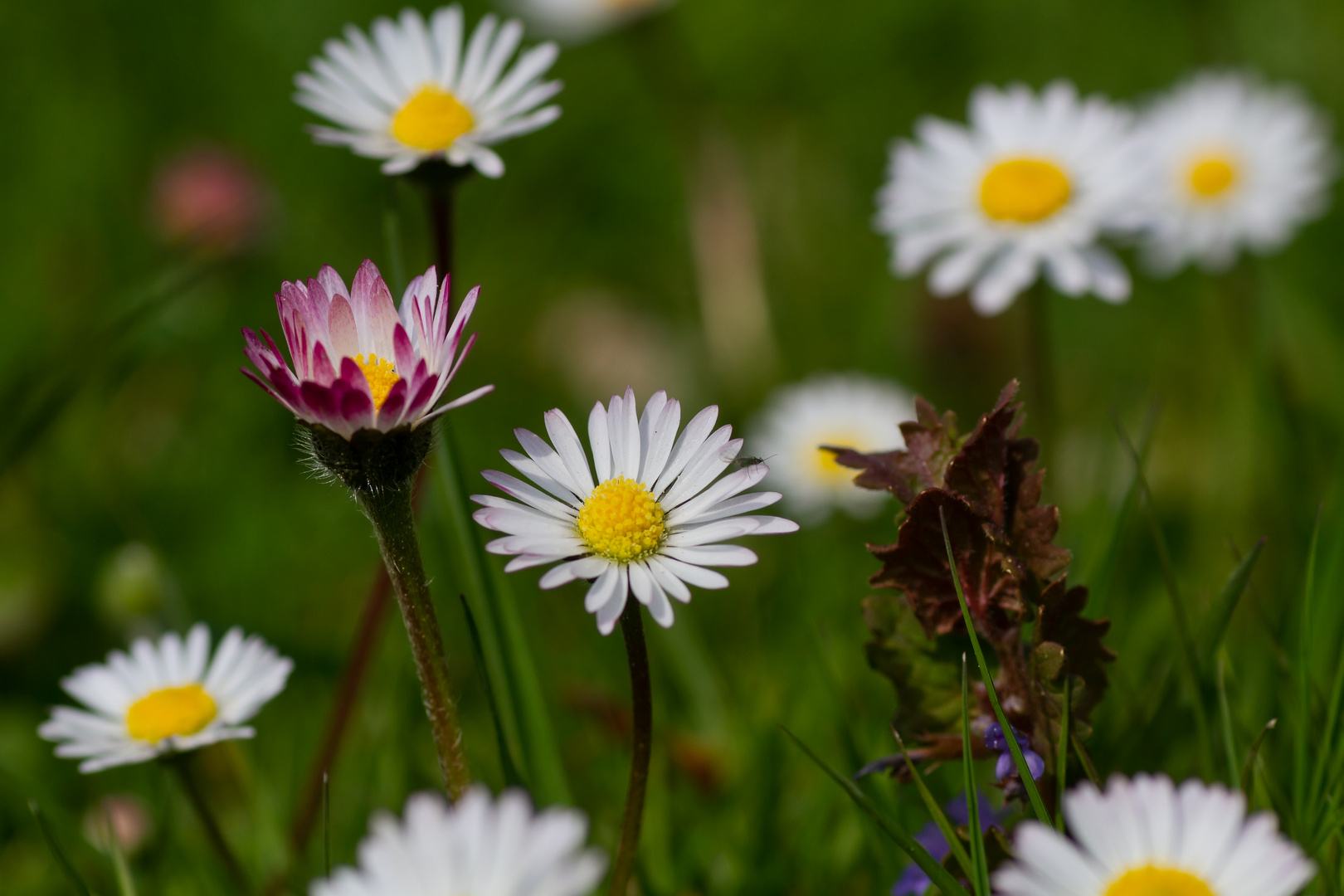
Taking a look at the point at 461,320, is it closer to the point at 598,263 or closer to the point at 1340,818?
the point at 1340,818

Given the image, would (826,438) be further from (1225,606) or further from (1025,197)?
(1225,606)

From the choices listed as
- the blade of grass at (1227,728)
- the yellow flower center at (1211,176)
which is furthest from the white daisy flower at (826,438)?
the blade of grass at (1227,728)

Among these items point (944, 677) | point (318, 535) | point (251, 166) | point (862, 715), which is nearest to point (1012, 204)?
point (862, 715)

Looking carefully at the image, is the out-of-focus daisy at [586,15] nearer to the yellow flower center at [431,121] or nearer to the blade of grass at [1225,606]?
the yellow flower center at [431,121]

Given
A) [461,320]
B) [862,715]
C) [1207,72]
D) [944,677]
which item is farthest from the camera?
[1207,72]

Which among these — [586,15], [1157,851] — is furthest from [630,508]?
[586,15]

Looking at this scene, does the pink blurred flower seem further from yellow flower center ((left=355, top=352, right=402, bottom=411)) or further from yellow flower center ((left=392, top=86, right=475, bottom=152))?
yellow flower center ((left=355, top=352, right=402, bottom=411))

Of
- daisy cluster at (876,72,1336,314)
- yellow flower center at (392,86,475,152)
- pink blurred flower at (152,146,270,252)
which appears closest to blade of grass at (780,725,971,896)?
yellow flower center at (392,86,475,152)
